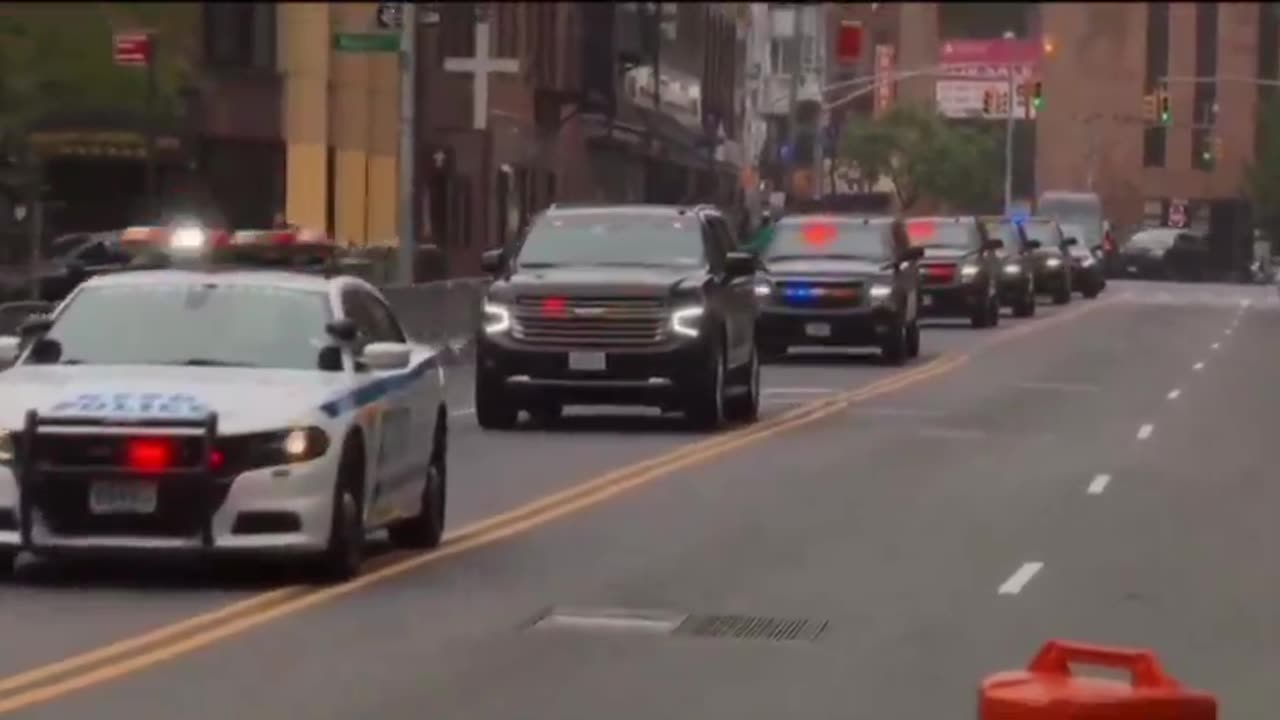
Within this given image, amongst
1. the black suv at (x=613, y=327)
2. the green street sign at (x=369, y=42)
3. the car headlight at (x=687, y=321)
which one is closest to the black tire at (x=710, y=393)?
the black suv at (x=613, y=327)

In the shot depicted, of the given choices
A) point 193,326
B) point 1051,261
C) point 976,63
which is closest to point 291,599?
point 193,326

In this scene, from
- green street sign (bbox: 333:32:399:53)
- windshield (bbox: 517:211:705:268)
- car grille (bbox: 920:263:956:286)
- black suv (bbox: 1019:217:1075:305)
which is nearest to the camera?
windshield (bbox: 517:211:705:268)

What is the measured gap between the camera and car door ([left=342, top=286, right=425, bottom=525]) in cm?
→ 1577

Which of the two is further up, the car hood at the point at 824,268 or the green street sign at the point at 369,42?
the green street sign at the point at 369,42

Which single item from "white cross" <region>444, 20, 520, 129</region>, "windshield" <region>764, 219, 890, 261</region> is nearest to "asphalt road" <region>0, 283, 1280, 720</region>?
"windshield" <region>764, 219, 890, 261</region>

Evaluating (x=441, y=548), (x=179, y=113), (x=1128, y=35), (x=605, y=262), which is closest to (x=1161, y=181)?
(x=1128, y=35)

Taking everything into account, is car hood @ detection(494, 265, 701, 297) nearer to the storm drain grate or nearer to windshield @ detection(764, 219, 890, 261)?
the storm drain grate

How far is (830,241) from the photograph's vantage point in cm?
4088

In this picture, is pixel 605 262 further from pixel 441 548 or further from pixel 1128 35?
pixel 1128 35

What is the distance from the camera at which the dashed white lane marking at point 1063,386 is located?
1390 inches

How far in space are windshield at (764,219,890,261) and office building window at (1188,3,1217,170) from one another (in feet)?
202

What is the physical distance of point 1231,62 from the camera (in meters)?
104

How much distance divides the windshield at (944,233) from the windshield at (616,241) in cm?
2475

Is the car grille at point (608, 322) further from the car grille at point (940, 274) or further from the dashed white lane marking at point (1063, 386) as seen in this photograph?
the car grille at point (940, 274)
